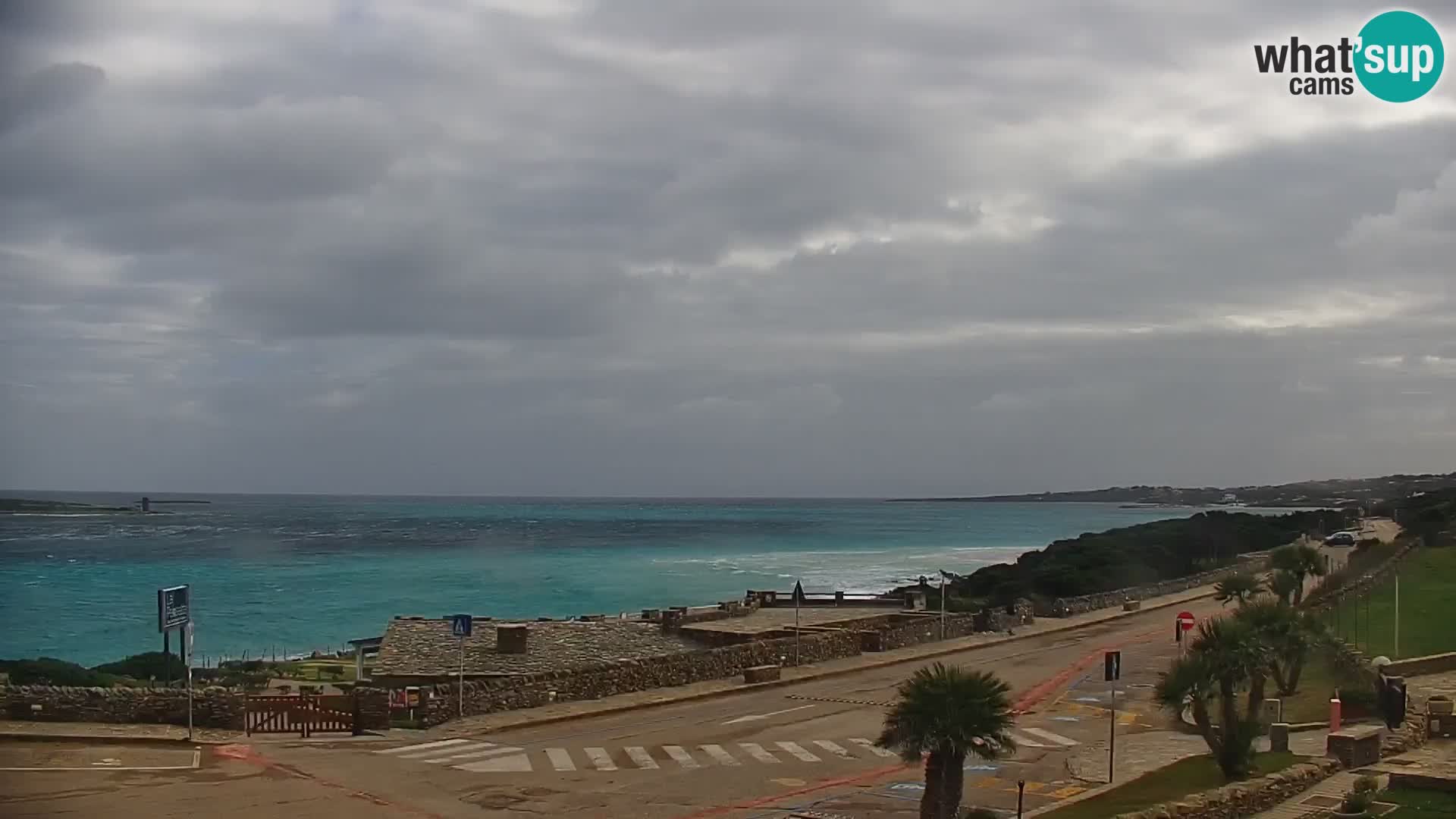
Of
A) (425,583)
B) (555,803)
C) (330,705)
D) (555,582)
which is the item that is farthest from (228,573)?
(555,803)

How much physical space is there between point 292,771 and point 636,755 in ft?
18.5

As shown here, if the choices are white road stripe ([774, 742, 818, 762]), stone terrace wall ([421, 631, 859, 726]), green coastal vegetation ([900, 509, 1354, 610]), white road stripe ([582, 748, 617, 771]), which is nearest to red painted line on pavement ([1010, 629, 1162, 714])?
white road stripe ([774, 742, 818, 762])

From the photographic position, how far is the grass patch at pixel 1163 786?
16.3m

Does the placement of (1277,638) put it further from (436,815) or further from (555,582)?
(555,582)

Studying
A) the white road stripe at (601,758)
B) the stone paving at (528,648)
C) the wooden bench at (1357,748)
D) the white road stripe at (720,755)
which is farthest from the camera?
the stone paving at (528,648)

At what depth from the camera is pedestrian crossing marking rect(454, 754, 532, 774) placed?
2061 cm

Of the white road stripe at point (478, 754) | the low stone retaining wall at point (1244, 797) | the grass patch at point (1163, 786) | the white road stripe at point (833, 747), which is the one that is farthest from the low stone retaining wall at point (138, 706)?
the low stone retaining wall at point (1244, 797)

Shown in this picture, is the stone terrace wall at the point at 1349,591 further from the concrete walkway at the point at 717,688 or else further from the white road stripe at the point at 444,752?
the white road stripe at the point at 444,752

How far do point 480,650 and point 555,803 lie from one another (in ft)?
87.3

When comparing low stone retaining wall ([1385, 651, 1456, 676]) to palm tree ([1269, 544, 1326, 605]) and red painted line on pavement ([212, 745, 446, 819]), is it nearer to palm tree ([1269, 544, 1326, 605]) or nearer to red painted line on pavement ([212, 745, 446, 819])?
palm tree ([1269, 544, 1326, 605])

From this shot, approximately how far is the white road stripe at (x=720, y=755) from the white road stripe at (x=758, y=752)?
16.2 inches

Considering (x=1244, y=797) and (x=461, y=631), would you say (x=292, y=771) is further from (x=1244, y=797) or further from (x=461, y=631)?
(x=1244, y=797)

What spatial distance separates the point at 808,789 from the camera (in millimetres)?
19188

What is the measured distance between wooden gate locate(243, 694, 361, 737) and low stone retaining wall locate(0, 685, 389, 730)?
7.0 inches
